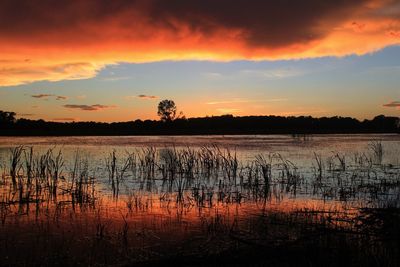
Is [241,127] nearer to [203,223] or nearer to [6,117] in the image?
[6,117]

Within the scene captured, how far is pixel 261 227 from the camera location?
10.9 metres

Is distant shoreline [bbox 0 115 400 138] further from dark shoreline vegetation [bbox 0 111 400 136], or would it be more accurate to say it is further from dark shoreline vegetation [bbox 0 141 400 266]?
dark shoreline vegetation [bbox 0 141 400 266]

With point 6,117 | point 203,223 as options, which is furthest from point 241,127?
point 203,223

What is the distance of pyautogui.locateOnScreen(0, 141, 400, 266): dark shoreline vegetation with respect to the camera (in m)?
8.05

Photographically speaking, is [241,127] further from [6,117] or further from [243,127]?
[6,117]

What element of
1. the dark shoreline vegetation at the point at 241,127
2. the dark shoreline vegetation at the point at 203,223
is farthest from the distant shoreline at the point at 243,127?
the dark shoreline vegetation at the point at 203,223

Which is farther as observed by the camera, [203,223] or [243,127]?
[243,127]

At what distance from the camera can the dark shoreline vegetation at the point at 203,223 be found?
8.05 metres

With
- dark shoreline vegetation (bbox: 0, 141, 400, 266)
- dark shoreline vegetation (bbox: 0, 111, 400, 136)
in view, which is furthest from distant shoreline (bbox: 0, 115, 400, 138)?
dark shoreline vegetation (bbox: 0, 141, 400, 266)

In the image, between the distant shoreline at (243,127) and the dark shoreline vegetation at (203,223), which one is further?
the distant shoreline at (243,127)

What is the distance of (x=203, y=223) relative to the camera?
11.7 metres

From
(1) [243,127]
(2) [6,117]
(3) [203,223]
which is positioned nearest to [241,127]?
(1) [243,127]

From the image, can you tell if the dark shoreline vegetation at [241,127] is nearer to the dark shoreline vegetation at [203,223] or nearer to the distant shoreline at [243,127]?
the distant shoreline at [243,127]

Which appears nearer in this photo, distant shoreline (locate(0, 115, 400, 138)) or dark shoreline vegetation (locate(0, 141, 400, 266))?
dark shoreline vegetation (locate(0, 141, 400, 266))
